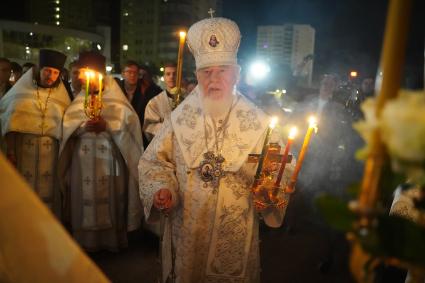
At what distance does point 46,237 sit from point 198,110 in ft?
6.33

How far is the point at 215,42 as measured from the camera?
8.92ft

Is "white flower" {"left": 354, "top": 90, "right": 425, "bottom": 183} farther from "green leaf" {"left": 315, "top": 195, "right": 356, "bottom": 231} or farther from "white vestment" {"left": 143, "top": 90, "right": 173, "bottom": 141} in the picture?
"white vestment" {"left": 143, "top": 90, "right": 173, "bottom": 141}

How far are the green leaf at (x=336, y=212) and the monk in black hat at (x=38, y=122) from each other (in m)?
4.64

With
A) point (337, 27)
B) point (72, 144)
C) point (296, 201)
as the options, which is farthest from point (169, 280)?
point (337, 27)

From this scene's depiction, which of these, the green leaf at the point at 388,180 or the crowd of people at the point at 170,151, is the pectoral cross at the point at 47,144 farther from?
the green leaf at the point at 388,180

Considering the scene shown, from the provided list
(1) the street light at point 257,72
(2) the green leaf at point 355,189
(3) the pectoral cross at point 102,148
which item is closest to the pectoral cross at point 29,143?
(3) the pectoral cross at point 102,148

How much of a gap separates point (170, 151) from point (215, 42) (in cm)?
86

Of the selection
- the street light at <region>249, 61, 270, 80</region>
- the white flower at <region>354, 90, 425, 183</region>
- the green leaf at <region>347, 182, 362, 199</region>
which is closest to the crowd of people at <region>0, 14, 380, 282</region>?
the green leaf at <region>347, 182, 362, 199</region>

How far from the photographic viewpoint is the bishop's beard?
2.80m

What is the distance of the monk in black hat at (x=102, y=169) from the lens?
493 cm

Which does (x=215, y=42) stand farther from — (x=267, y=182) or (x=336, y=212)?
(x=336, y=212)

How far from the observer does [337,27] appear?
9.45m

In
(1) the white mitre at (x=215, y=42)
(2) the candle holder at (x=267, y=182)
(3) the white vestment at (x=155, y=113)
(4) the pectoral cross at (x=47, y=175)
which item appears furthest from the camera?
(3) the white vestment at (x=155, y=113)

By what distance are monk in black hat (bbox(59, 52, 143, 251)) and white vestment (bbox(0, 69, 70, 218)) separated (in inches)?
6.0
